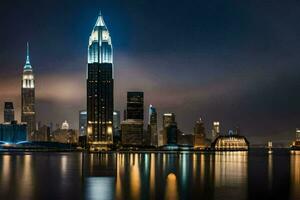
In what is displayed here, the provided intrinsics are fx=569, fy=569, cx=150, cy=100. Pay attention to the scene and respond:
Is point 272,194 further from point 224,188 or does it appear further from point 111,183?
point 111,183

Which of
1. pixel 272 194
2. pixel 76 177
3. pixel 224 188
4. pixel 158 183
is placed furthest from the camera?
pixel 76 177

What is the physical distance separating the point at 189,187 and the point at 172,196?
35.1ft

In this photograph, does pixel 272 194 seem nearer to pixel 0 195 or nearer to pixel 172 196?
pixel 172 196

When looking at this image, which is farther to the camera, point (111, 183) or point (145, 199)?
point (111, 183)

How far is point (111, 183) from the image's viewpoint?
3132 inches

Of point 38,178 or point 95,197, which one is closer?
point 95,197

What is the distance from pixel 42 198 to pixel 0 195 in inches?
200

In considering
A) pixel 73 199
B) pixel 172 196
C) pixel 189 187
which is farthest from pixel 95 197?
pixel 189 187

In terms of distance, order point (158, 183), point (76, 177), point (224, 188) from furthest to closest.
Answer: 1. point (76, 177)
2. point (158, 183)
3. point (224, 188)

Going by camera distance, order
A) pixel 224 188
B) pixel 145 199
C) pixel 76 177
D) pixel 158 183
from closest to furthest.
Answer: pixel 145 199, pixel 224 188, pixel 158 183, pixel 76 177

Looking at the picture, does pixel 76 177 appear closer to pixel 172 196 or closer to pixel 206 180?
pixel 206 180

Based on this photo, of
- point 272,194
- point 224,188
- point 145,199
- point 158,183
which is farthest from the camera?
A: point 158,183

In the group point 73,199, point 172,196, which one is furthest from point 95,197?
point 172,196

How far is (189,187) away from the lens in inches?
2911
